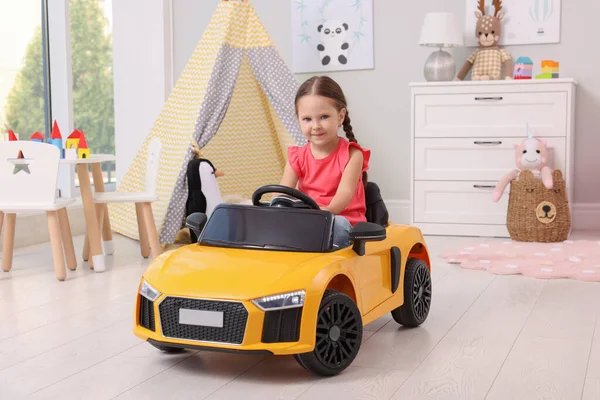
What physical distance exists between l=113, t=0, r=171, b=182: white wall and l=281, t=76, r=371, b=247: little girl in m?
3.56

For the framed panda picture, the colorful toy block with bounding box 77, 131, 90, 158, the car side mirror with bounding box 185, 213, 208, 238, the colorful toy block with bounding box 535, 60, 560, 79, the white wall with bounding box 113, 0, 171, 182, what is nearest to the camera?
the car side mirror with bounding box 185, 213, 208, 238

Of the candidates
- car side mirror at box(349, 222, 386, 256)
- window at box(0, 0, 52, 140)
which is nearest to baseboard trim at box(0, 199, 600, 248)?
window at box(0, 0, 52, 140)

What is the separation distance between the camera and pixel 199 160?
4828mm

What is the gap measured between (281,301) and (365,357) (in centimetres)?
45

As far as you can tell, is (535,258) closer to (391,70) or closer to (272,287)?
(391,70)

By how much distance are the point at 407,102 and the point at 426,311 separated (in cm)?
315

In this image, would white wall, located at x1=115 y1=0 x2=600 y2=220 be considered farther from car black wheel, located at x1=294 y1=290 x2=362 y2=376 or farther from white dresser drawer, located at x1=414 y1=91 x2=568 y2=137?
car black wheel, located at x1=294 y1=290 x2=362 y2=376

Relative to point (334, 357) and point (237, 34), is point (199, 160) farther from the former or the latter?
point (334, 357)

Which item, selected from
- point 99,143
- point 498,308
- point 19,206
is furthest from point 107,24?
point 498,308

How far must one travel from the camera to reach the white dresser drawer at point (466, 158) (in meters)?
5.24

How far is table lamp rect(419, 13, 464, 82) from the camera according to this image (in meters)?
5.33

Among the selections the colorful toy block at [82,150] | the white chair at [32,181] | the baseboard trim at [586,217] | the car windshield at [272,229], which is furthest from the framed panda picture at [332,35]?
the car windshield at [272,229]

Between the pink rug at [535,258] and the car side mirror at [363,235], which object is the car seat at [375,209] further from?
the pink rug at [535,258]

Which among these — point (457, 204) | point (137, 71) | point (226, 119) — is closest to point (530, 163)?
point (457, 204)
